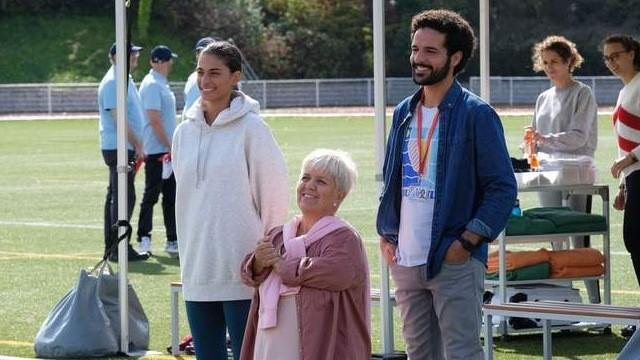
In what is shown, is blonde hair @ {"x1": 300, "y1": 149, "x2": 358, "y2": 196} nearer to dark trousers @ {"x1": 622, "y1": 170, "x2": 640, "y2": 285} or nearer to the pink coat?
the pink coat

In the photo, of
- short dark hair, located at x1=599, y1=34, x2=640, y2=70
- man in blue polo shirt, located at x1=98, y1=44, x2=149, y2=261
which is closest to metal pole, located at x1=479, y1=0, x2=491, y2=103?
short dark hair, located at x1=599, y1=34, x2=640, y2=70

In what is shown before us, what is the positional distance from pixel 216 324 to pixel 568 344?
141 inches

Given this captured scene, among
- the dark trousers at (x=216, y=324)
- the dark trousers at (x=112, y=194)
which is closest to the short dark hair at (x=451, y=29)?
the dark trousers at (x=216, y=324)

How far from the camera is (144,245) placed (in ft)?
52.0

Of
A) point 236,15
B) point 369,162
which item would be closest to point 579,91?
point 369,162

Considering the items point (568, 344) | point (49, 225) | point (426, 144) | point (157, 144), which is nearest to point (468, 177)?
point (426, 144)

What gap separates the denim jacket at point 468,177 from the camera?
22.5 ft

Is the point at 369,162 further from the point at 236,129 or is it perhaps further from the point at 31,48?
the point at 31,48

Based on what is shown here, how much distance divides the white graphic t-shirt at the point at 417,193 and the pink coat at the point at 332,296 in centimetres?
21

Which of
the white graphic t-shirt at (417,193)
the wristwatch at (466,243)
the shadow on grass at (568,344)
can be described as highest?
the white graphic t-shirt at (417,193)

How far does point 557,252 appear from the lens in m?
10.9

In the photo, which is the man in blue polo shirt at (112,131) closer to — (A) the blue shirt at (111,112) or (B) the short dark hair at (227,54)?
(A) the blue shirt at (111,112)

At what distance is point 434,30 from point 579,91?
4536mm

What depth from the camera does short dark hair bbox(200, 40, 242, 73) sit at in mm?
7637
